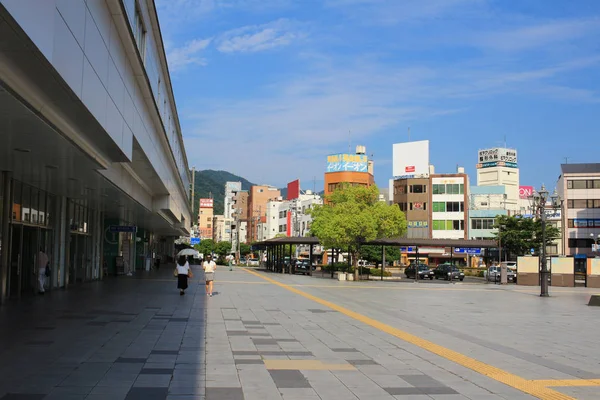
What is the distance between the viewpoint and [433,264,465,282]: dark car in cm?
5128

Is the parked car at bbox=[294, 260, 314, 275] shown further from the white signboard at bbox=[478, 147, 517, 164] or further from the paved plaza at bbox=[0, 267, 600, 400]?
the white signboard at bbox=[478, 147, 517, 164]

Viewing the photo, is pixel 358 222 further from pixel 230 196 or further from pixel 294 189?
pixel 230 196

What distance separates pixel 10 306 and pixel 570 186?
76023 millimetres

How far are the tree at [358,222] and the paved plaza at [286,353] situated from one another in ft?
69.2

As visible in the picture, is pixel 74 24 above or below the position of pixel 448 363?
above

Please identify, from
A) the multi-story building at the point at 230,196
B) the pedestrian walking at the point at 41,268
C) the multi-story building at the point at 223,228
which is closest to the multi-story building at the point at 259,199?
the multi-story building at the point at 230,196

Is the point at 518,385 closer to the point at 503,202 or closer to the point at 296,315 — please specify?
the point at 296,315

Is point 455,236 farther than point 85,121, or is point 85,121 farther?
point 455,236

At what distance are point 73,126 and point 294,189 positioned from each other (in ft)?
365

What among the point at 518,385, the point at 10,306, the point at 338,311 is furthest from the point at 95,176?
the point at 518,385

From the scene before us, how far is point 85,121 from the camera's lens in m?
11.9

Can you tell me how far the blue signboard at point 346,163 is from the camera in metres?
101

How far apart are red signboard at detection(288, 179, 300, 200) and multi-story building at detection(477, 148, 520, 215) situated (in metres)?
39.3

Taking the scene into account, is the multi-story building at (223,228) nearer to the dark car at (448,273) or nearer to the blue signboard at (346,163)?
the blue signboard at (346,163)
